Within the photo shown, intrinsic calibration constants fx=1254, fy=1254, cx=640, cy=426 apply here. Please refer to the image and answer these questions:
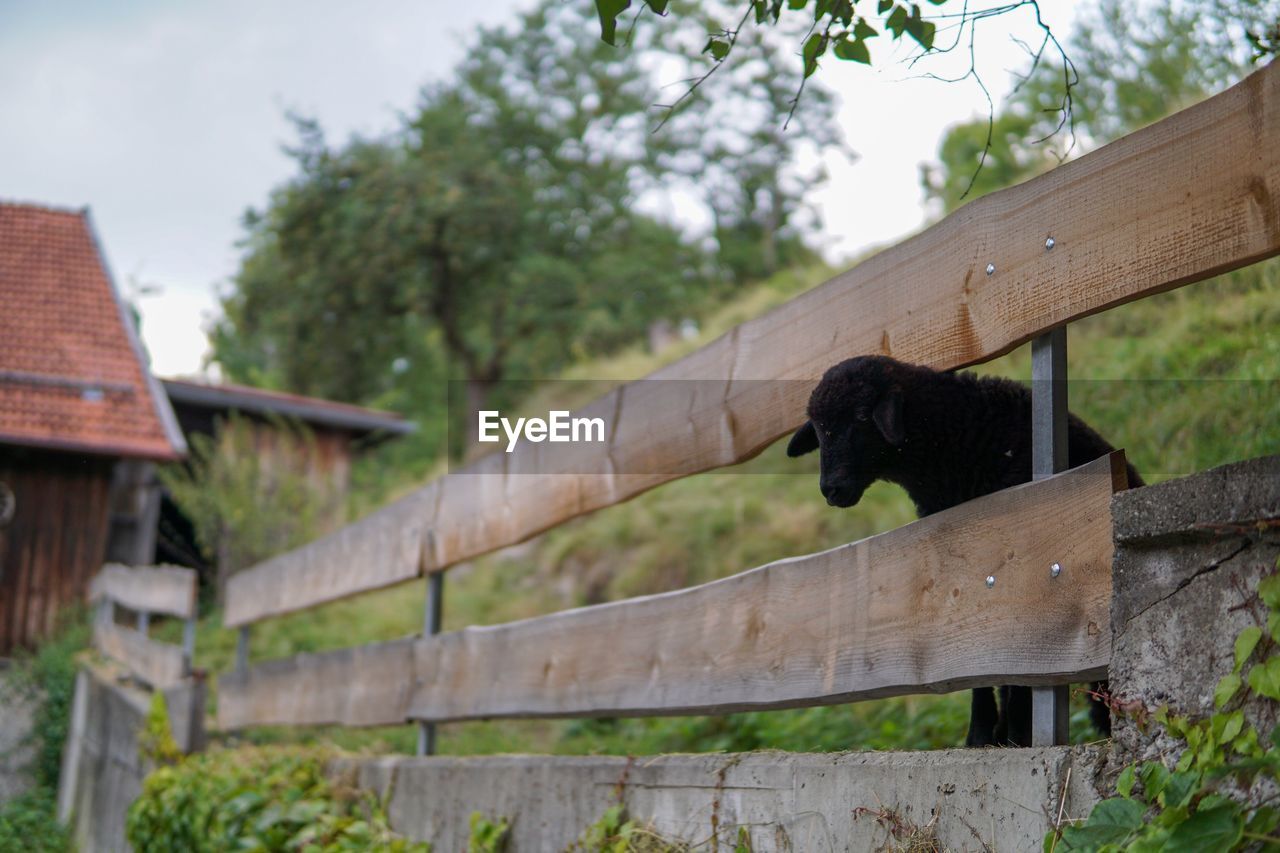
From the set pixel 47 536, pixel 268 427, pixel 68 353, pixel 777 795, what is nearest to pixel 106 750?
pixel 47 536

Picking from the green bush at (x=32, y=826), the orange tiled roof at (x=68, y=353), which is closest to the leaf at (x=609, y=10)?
the green bush at (x=32, y=826)

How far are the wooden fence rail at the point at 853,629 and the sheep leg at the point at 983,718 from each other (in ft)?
1.06

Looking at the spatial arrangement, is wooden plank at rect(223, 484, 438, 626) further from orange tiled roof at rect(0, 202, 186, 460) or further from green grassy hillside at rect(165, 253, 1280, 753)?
orange tiled roof at rect(0, 202, 186, 460)

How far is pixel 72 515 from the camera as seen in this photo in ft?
56.6

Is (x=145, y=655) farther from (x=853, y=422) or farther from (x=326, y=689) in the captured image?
(x=853, y=422)

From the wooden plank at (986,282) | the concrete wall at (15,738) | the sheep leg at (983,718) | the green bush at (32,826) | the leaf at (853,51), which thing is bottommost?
the green bush at (32,826)

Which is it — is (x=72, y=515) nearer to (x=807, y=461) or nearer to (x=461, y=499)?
(x=807, y=461)

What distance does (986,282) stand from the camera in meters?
2.48

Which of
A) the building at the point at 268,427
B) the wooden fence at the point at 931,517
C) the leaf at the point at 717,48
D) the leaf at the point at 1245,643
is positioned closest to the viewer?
the leaf at the point at 1245,643

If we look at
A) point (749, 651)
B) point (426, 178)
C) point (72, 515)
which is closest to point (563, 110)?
point (426, 178)

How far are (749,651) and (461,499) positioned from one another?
2098 millimetres

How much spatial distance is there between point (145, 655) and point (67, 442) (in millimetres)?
8096

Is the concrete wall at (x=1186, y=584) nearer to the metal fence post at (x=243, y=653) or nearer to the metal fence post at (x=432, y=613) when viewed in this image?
the metal fence post at (x=432, y=613)

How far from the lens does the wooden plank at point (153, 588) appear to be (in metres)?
8.39
